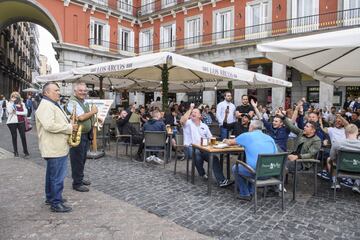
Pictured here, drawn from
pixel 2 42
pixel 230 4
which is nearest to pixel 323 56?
pixel 230 4

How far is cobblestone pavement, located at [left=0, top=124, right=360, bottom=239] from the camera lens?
392cm

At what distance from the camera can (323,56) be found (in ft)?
21.9

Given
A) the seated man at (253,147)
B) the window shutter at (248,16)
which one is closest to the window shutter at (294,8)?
the window shutter at (248,16)

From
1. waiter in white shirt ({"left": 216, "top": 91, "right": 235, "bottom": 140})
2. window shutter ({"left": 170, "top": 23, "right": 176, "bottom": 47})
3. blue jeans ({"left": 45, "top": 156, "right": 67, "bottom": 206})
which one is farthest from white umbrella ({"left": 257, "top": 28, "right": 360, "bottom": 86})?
window shutter ({"left": 170, "top": 23, "right": 176, "bottom": 47})

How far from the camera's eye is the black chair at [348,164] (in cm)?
493

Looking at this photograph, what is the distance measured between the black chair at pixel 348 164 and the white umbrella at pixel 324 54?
166cm

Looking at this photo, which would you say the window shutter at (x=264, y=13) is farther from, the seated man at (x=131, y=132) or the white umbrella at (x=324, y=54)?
the seated man at (x=131, y=132)

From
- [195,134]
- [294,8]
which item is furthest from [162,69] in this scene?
[294,8]

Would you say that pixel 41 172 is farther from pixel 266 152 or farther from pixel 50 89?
pixel 266 152

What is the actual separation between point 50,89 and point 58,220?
1.77 m

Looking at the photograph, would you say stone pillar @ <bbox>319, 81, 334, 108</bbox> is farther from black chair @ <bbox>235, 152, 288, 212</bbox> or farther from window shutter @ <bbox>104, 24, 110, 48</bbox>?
window shutter @ <bbox>104, 24, 110, 48</bbox>

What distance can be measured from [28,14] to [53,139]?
28.7 m

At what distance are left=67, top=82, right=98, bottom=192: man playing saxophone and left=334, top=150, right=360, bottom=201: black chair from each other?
4075mm

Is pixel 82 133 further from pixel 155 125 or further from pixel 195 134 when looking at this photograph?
pixel 155 125
